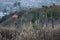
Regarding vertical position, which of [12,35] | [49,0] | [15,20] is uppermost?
[49,0]

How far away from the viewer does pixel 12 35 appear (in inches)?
234

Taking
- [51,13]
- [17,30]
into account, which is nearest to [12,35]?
[17,30]

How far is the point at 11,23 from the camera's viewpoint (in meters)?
5.96

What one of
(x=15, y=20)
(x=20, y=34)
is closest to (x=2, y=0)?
(x=15, y=20)

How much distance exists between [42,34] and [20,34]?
2.00 ft

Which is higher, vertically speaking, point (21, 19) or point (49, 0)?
point (49, 0)

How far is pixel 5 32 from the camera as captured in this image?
19.7 feet

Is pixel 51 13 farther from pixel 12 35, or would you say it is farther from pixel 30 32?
pixel 12 35

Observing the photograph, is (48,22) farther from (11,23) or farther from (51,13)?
(11,23)

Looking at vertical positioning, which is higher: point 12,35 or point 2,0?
point 2,0

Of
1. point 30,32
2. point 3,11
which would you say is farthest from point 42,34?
point 3,11

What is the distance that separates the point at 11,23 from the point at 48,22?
1.04 metres

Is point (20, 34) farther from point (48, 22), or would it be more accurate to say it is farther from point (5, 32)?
point (48, 22)

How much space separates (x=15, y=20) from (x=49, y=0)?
3.65 feet
